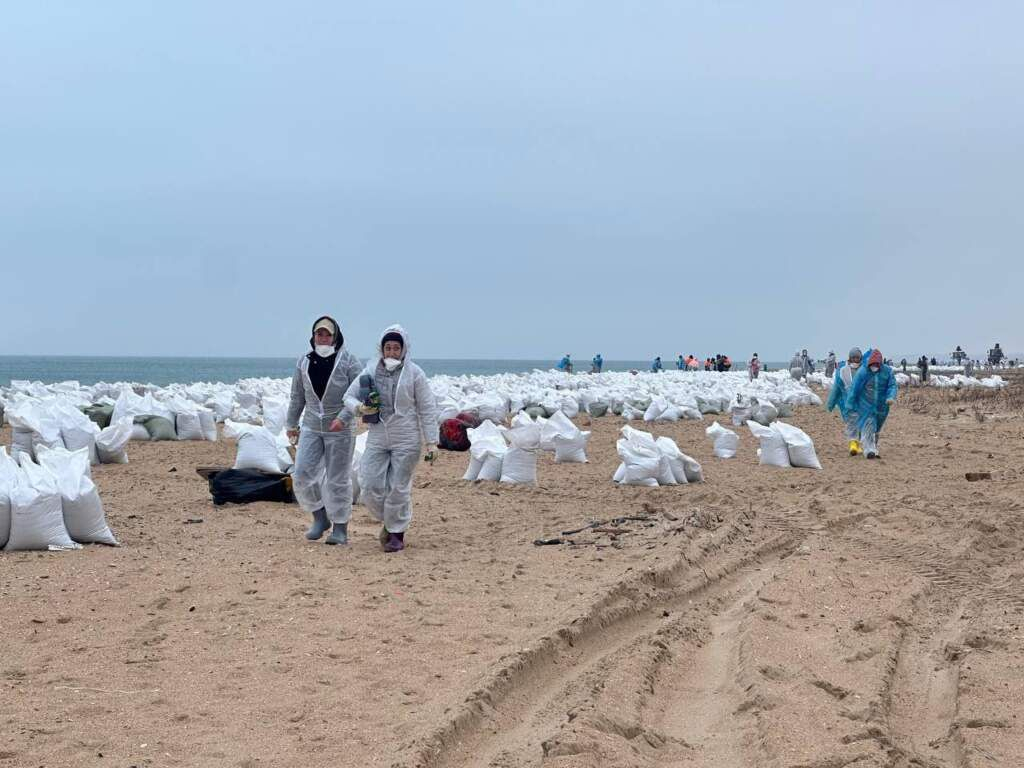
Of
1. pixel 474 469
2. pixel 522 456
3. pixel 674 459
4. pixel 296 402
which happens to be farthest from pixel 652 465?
pixel 296 402

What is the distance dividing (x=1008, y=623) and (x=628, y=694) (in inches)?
78.6

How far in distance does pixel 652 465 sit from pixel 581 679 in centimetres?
535

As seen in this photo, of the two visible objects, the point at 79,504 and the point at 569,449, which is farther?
the point at 569,449

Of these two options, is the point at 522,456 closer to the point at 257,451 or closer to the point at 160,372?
the point at 257,451

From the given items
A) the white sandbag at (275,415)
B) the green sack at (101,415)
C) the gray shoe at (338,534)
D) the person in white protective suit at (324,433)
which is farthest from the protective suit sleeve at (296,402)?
the green sack at (101,415)

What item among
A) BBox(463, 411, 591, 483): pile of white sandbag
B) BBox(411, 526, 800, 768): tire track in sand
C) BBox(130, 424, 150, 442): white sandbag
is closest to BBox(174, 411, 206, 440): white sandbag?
BBox(130, 424, 150, 442): white sandbag

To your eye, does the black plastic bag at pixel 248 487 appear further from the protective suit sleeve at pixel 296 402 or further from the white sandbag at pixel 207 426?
the white sandbag at pixel 207 426

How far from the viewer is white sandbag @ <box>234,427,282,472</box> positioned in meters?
8.10

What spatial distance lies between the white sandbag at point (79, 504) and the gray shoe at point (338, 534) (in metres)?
1.24

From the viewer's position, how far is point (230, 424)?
9.02 m

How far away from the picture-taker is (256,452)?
8.12m

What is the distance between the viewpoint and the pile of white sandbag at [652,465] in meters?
9.00

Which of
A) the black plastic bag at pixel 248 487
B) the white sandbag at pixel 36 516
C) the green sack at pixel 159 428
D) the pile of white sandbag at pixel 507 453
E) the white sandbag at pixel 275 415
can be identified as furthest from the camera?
the green sack at pixel 159 428

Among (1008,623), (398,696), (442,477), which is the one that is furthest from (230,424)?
(1008,623)
